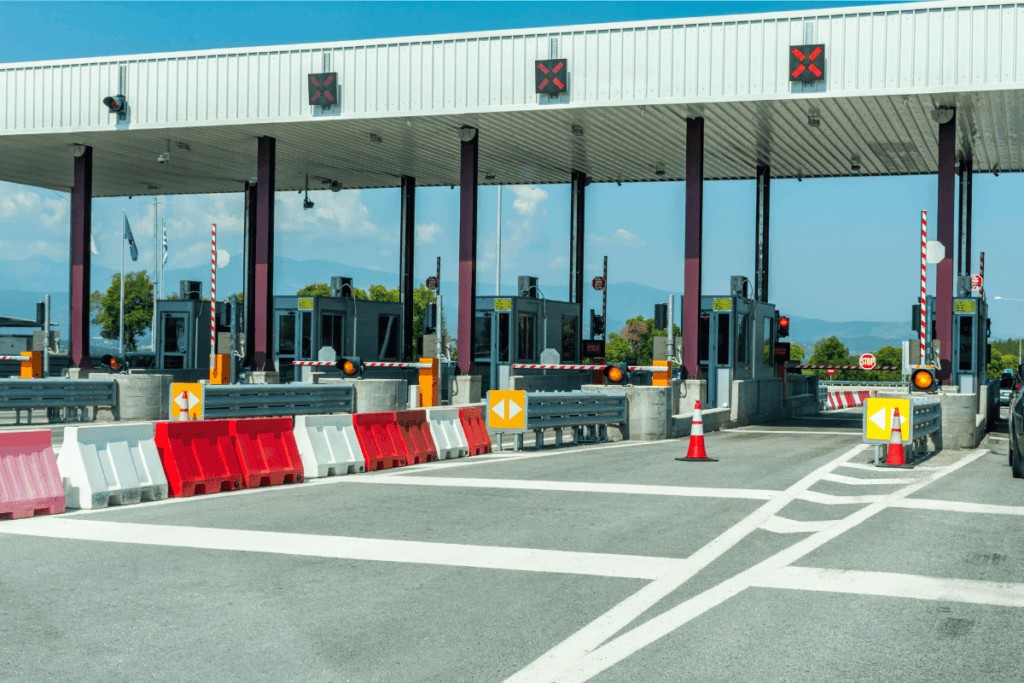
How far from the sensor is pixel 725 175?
33.3m

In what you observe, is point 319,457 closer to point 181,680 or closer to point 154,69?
point 181,680

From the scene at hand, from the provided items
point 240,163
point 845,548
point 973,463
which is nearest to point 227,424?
point 845,548

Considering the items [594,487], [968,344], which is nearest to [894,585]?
[594,487]

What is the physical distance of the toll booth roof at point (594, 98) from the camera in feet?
70.9

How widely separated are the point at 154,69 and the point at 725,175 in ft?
54.4

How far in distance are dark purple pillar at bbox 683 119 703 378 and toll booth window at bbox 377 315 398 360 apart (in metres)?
10.1

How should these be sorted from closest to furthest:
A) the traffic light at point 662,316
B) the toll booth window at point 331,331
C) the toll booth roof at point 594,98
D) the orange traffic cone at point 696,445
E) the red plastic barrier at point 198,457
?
the red plastic barrier at point 198,457
the orange traffic cone at point 696,445
the toll booth roof at point 594,98
the traffic light at point 662,316
the toll booth window at point 331,331

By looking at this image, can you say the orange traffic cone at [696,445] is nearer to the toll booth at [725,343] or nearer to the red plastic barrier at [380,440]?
the red plastic barrier at [380,440]

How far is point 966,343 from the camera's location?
1005 inches

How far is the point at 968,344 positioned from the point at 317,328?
16.1 meters

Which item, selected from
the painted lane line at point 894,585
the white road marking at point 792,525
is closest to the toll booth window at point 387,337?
the white road marking at point 792,525

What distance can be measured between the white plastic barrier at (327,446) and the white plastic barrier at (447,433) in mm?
2025

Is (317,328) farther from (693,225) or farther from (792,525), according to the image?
(792,525)

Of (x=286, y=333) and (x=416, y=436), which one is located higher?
(x=286, y=333)
